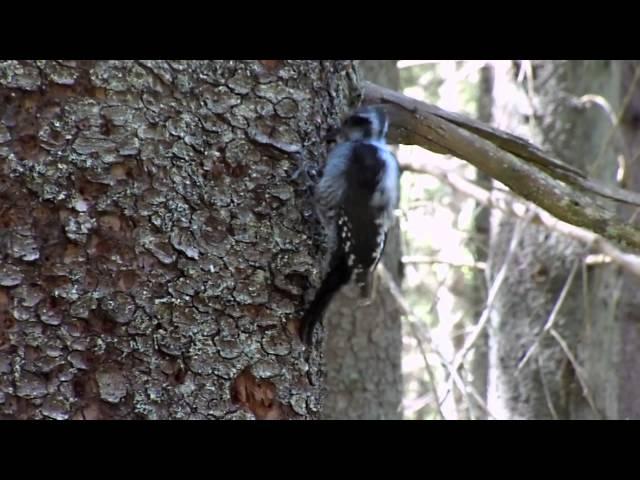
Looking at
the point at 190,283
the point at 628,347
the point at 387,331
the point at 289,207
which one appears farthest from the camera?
the point at 628,347

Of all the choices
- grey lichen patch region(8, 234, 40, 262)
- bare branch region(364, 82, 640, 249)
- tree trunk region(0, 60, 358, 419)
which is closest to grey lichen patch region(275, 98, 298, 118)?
tree trunk region(0, 60, 358, 419)

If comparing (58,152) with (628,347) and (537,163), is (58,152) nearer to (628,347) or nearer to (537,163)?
(537,163)

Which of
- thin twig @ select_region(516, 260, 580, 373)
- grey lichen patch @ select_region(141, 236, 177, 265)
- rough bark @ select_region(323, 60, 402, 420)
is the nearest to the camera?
grey lichen patch @ select_region(141, 236, 177, 265)

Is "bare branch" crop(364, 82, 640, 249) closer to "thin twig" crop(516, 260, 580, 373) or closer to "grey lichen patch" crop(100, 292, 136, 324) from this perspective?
"grey lichen patch" crop(100, 292, 136, 324)

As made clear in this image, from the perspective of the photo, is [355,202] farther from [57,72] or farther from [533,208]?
[533,208]

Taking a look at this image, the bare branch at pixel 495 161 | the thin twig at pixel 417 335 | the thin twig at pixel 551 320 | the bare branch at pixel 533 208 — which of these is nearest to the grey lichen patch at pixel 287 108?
the bare branch at pixel 495 161

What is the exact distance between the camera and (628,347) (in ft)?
21.5

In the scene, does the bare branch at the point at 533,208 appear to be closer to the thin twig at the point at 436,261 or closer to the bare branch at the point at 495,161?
the thin twig at the point at 436,261

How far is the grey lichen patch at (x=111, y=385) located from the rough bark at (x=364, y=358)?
9.69ft

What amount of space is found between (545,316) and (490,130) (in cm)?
284

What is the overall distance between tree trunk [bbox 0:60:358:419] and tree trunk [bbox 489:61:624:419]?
11.0 ft

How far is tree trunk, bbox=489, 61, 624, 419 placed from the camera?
5582 mm
